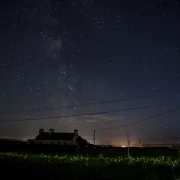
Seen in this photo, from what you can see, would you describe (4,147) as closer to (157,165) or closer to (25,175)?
(157,165)

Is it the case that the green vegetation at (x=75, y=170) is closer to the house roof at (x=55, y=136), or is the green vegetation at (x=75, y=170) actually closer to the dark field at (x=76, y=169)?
the dark field at (x=76, y=169)

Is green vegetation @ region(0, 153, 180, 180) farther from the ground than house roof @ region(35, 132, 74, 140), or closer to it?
closer to it

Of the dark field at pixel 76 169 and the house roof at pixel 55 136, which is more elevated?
the house roof at pixel 55 136

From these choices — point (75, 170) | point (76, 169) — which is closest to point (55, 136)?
point (76, 169)

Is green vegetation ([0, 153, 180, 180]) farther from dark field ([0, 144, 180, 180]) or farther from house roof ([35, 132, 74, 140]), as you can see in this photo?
house roof ([35, 132, 74, 140])

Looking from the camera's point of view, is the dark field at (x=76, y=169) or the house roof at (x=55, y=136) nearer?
the dark field at (x=76, y=169)

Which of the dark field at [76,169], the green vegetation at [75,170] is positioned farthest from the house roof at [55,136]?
the green vegetation at [75,170]

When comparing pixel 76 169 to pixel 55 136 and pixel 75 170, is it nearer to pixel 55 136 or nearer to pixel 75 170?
A: pixel 75 170

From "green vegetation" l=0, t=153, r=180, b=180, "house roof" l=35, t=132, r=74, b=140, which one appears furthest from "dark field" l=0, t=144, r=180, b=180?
"house roof" l=35, t=132, r=74, b=140

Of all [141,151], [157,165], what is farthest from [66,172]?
[141,151]

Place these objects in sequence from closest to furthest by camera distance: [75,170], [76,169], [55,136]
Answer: [75,170]
[76,169]
[55,136]

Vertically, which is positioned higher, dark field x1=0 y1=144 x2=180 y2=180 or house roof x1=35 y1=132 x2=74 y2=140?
house roof x1=35 y1=132 x2=74 y2=140

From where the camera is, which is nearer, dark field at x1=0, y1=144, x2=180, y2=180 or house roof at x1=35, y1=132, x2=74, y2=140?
dark field at x1=0, y1=144, x2=180, y2=180

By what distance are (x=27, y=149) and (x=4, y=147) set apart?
3856mm
